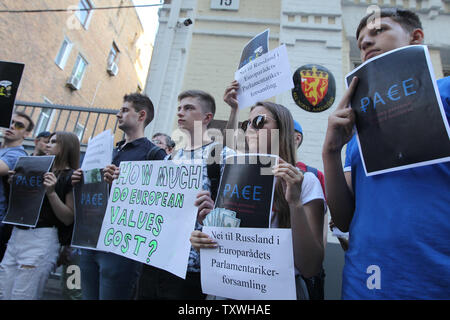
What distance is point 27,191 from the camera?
2.65m

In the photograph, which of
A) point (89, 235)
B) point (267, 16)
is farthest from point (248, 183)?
point (267, 16)

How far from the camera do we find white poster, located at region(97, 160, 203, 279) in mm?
1572

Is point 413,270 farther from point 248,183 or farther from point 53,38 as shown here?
point 53,38

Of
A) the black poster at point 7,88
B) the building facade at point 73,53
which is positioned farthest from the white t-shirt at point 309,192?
the building facade at point 73,53

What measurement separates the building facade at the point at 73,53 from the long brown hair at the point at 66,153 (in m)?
3.43

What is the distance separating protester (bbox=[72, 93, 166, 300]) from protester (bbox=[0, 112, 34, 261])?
3.75ft

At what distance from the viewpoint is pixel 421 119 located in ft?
3.05

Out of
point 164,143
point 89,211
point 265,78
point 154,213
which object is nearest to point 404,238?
point 265,78

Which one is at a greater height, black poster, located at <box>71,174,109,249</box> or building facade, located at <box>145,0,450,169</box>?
building facade, located at <box>145,0,450,169</box>

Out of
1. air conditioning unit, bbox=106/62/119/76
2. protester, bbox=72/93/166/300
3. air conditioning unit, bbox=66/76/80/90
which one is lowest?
protester, bbox=72/93/166/300

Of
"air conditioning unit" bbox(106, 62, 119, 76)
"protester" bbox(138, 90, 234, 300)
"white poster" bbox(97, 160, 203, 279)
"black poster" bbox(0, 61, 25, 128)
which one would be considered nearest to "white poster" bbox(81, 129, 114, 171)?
"white poster" bbox(97, 160, 203, 279)

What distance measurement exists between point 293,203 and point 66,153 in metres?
2.53

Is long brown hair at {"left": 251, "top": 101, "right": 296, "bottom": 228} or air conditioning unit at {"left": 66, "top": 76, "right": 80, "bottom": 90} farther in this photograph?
air conditioning unit at {"left": 66, "top": 76, "right": 80, "bottom": 90}

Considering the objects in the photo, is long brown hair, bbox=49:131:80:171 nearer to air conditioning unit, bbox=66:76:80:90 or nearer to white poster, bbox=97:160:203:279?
white poster, bbox=97:160:203:279
